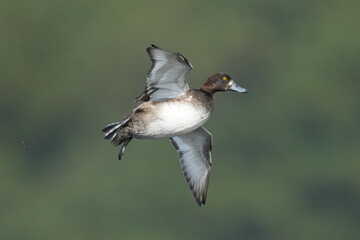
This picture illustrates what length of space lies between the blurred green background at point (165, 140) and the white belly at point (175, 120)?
18.3m

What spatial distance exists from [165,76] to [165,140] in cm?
2003

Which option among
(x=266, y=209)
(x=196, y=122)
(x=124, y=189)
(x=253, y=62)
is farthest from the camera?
(x=253, y=62)

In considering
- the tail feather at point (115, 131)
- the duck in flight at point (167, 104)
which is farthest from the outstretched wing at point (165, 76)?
the tail feather at point (115, 131)

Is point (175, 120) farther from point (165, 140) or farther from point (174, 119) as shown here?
point (165, 140)

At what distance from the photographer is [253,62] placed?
3828cm

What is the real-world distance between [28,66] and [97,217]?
496 inches

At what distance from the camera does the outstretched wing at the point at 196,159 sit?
9.47 meters

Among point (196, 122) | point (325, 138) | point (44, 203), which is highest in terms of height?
point (196, 122)

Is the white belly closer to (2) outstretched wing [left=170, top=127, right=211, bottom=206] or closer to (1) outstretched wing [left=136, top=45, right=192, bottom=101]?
(1) outstretched wing [left=136, top=45, right=192, bottom=101]

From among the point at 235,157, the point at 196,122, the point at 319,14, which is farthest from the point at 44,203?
the point at 196,122

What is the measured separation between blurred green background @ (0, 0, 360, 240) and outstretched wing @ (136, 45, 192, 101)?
18.2 m

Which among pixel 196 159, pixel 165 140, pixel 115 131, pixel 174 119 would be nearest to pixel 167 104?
pixel 174 119

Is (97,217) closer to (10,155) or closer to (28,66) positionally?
(10,155)

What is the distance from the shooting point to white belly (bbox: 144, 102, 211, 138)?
8.44 metres
